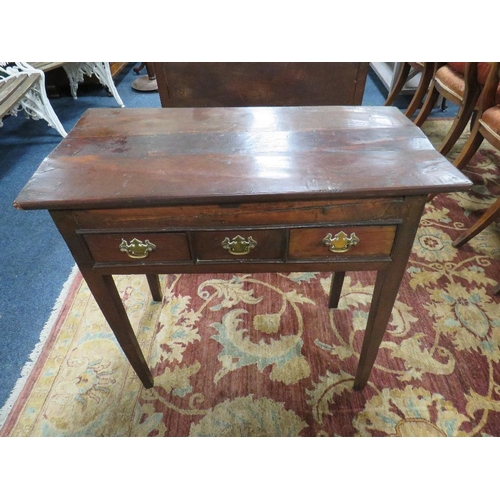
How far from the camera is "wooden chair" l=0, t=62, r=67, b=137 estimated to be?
78.3 inches

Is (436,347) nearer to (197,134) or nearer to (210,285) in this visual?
(210,285)

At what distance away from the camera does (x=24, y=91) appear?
206 centimetres

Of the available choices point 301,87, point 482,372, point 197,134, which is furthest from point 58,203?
point 482,372

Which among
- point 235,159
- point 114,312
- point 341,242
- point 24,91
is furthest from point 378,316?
point 24,91

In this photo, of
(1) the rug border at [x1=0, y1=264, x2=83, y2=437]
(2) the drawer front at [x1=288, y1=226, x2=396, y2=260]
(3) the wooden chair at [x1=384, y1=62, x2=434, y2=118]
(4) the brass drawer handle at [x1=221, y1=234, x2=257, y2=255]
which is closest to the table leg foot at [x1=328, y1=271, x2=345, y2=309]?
(2) the drawer front at [x1=288, y1=226, x2=396, y2=260]

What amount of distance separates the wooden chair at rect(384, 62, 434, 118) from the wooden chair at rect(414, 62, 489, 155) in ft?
0.51

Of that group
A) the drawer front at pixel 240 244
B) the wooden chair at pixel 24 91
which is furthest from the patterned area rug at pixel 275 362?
the wooden chair at pixel 24 91

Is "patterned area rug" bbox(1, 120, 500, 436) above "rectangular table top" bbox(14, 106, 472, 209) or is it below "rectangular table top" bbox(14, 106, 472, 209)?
below

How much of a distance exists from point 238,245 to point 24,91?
2106 millimetres

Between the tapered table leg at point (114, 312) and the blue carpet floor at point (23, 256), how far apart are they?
0.50m

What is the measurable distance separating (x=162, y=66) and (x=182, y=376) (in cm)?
121

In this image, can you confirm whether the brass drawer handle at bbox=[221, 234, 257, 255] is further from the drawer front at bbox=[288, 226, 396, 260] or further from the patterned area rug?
the patterned area rug

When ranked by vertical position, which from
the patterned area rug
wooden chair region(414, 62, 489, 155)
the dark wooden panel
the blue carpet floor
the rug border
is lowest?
the patterned area rug

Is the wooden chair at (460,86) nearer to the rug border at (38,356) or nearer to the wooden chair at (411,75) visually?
the wooden chair at (411,75)
